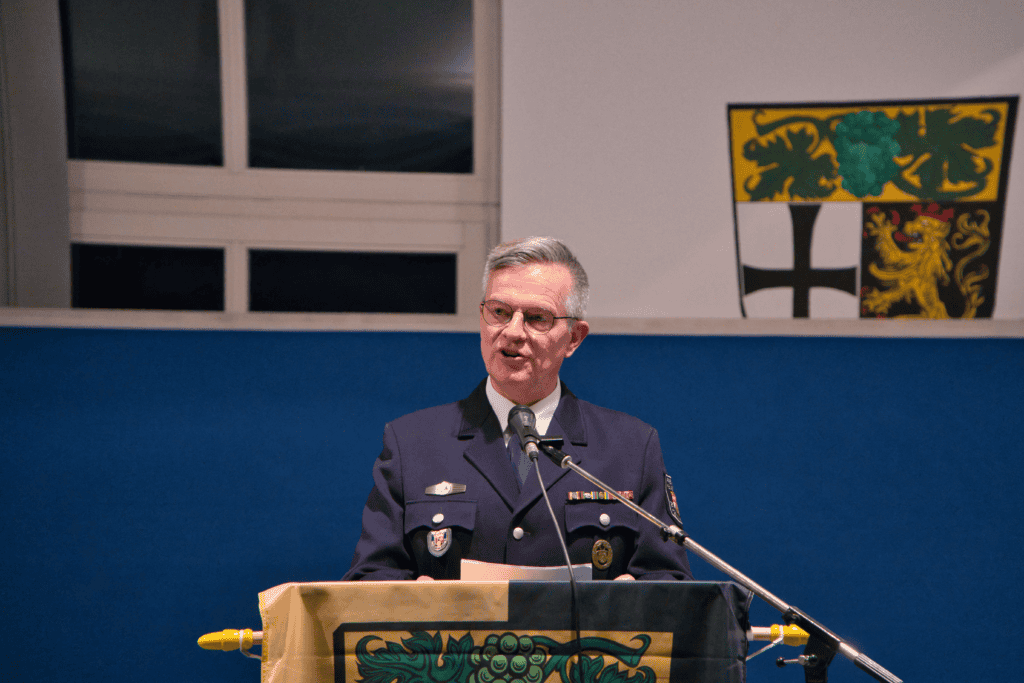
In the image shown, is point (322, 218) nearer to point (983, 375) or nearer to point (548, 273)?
point (548, 273)

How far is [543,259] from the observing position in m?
1.49

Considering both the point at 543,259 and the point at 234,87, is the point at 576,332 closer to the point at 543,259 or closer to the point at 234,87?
the point at 543,259

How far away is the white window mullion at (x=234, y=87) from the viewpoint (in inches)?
98.3

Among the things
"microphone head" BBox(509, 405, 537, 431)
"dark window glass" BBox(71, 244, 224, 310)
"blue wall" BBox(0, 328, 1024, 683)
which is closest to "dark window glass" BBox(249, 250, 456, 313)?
"dark window glass" BBox(71, 244, 224, 310)

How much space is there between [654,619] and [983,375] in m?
1.90

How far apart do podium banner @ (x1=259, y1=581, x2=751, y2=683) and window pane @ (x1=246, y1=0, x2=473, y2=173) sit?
1872mm

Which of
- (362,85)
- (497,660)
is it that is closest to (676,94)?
(362,85)

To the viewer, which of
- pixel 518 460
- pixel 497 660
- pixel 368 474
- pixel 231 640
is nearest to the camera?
pixel 497 660

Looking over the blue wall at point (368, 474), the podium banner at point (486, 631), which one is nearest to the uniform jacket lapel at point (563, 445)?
the podium banner at point (486, 631)

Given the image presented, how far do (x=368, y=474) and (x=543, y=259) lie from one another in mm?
1146

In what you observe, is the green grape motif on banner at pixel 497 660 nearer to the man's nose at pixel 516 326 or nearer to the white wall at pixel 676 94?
the man's nose at pixel 516 326

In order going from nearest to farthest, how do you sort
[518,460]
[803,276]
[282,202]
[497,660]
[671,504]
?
[497,660] → [671,504] → [518,460] → [803,276] → [282,202]

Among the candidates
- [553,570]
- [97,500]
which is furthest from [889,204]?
[97,500]

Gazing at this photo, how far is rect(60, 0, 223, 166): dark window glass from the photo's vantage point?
2523 mm
